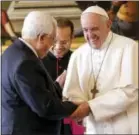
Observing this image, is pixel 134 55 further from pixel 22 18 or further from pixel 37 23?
pixel 22 18

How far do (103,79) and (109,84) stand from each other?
0.14 ft

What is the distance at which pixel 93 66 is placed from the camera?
148 cm

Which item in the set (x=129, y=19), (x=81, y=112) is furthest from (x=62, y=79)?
(x=129, y=19)

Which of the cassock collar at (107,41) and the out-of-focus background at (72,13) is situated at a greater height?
the out-of-focus background at (72,13)

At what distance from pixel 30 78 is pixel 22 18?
0.54 metres

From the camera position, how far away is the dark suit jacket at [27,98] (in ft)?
3.75

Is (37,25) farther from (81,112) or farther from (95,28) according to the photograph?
(81,112)

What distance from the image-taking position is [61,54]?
1.49m

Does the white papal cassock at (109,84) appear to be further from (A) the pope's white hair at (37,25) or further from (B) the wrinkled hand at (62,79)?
(A) the pope's white hair at (37,25)

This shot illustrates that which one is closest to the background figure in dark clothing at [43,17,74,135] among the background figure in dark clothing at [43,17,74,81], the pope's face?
the background figure in dark clothing at [43,17,74,81]

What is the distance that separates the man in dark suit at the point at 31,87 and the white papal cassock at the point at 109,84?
0.18 m

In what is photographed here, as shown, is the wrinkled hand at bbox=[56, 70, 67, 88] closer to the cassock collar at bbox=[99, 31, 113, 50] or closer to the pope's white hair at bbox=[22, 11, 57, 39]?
the cassock collar at bbox=[99, 31, 113, 50]

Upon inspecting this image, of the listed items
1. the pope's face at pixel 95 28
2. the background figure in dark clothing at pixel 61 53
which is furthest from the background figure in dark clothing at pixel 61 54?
the pope's face at pixel 95 28

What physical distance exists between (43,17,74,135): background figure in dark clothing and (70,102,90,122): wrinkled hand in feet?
0.47
